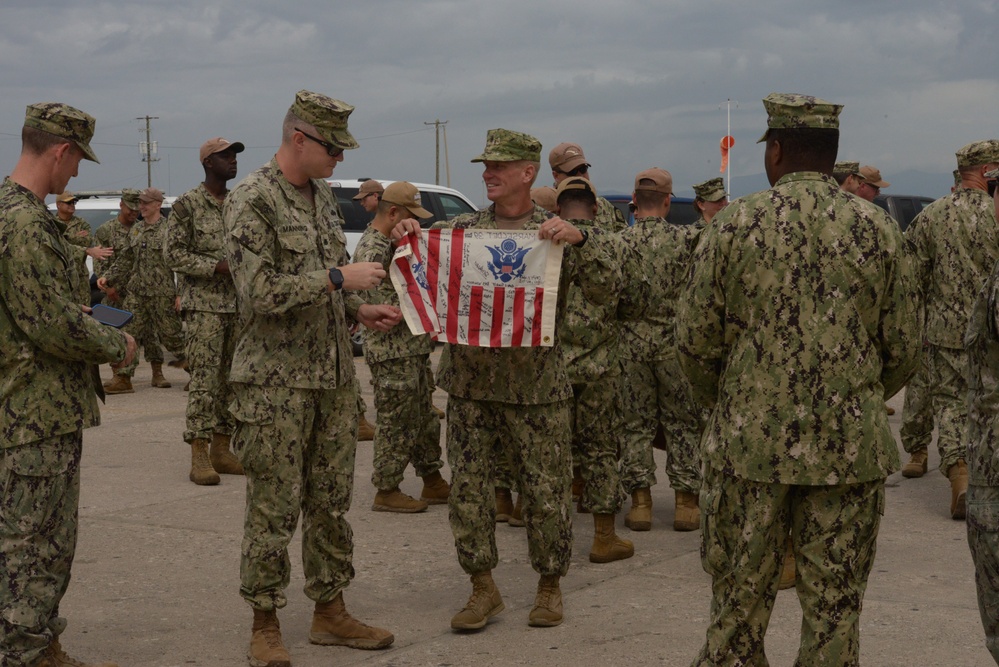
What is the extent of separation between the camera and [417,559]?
22.5 ft

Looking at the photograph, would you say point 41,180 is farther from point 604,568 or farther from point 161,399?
point 161,399

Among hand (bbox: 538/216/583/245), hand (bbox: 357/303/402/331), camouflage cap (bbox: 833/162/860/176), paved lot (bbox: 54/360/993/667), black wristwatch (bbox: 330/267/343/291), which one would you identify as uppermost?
camouflage cap (bbox: 833/162/860/176)

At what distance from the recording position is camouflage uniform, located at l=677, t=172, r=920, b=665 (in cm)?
388

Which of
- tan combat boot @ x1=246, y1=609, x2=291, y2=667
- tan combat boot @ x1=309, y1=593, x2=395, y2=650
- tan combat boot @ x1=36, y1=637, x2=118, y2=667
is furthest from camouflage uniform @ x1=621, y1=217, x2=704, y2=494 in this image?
tan combat boot @ x1=36, y1=637, x2=118, y2=667

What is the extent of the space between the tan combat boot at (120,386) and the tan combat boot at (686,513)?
800cm

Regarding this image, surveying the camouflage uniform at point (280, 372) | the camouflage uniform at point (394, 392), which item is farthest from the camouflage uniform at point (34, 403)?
the camouflage uniform at point (394, 392)

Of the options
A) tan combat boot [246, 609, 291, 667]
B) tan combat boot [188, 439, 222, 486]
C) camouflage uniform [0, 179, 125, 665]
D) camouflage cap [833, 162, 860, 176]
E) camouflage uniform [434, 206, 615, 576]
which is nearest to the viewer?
camouflage uniform [0, 179, 125, 665]

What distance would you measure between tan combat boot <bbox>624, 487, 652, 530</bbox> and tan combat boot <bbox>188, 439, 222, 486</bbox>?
3.03 m

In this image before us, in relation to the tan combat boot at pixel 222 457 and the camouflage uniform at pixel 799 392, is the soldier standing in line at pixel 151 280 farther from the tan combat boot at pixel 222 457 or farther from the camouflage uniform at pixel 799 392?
the camouflage uniform at pixel 799 392

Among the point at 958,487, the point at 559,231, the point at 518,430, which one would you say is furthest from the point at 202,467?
the point at 958,487

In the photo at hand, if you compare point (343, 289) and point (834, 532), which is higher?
point (343, 289)

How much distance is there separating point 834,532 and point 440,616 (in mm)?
2427

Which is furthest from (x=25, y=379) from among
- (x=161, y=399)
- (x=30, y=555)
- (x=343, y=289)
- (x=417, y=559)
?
(x=161, y=399)

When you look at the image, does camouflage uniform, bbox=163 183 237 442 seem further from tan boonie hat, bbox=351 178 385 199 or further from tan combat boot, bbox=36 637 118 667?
tan combat boot, bbox=36 637 118 667
